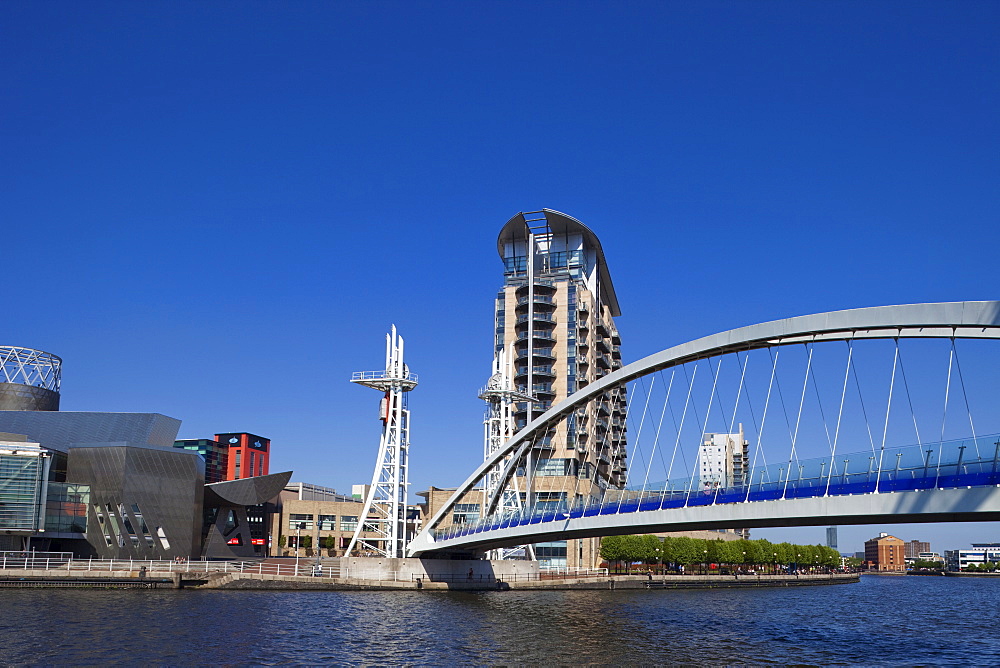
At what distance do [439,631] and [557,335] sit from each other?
72.2 metres

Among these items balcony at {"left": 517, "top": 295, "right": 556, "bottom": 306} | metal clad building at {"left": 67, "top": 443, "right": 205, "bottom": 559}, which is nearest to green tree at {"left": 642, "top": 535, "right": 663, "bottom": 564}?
balcony at {"left": 517, "top": 295, "right": 556, "bottom": 306}

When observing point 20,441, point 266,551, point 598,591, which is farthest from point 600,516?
point 266,551

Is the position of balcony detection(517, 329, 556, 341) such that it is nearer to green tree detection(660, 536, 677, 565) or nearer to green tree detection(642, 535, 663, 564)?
green tree detection(642, 535, 663, 564)

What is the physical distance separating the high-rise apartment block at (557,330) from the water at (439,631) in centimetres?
4459

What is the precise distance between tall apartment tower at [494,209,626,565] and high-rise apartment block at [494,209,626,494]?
12cm

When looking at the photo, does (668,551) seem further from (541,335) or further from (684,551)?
(541,335)

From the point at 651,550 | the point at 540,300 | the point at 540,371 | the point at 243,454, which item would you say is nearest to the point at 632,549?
A: the point at 651,550

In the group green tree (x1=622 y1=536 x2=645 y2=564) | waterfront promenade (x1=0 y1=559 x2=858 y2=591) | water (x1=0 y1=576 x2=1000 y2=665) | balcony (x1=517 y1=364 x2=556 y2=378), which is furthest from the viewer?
balcony (x1=517 y1=364 x2=556 y2=378)

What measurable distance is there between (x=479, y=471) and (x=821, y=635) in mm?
24322

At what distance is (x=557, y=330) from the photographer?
11206 centimetres

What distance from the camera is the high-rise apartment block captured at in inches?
4243

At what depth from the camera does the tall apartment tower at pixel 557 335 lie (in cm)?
10606

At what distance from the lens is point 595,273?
405ft

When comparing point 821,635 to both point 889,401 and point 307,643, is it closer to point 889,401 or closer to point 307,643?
point 889,401
